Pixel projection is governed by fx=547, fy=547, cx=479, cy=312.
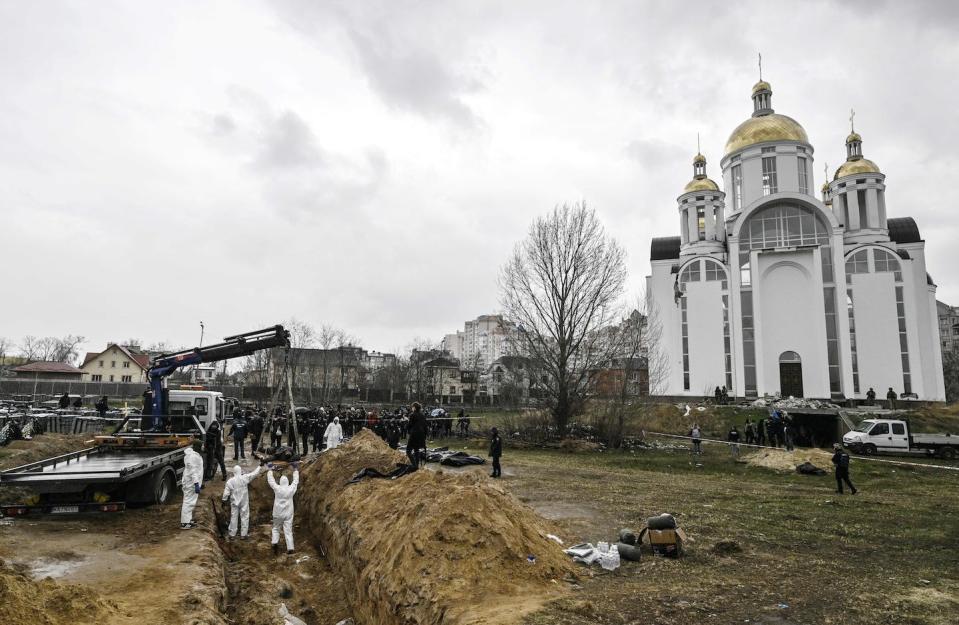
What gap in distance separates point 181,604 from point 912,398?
4636cm

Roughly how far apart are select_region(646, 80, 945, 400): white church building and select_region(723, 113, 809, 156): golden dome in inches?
4.2

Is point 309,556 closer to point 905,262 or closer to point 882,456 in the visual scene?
point 882,456

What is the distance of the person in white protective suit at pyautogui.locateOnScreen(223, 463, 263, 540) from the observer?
1105cm

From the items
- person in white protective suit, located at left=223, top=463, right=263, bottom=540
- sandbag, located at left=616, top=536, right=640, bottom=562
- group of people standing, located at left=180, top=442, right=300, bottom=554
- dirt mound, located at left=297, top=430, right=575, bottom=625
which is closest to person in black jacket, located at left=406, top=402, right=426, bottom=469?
dirt mound, located at left=297, top=430, right=575, bottom=625

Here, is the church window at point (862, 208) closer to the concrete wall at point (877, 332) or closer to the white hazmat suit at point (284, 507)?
the concrete wall at point (877, 332)

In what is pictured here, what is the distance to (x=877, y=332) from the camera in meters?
39.8

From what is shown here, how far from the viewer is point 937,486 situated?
55.6ft

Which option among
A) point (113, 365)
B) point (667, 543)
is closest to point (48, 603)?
point (667, 543)

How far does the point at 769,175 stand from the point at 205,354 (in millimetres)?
44535

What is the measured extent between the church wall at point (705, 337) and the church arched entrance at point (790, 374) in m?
3.90

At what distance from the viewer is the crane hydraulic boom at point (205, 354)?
52.3 ft

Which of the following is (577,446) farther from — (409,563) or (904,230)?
(904,230)

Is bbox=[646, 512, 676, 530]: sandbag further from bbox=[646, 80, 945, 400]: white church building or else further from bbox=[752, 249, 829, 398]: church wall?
bbox=[752, 249, 829, 398]: church wall

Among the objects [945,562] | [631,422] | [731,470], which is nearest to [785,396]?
[631,422]
